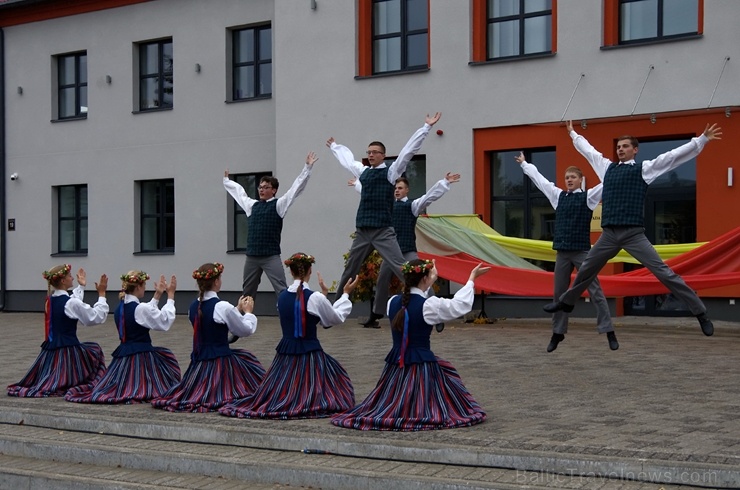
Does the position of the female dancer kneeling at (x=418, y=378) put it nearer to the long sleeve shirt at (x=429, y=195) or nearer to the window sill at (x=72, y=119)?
the long sleeve shirt at (x=429, y=195)

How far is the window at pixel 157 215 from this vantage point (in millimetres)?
23641

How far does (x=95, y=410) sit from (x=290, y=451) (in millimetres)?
2417

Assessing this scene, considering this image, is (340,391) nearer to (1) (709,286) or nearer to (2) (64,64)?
(1) (709,286)

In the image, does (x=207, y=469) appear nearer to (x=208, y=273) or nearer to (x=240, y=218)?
(x=208, y=273)

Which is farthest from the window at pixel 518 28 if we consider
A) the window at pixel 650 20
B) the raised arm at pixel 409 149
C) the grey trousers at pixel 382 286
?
the raised arm at pixel 409 149

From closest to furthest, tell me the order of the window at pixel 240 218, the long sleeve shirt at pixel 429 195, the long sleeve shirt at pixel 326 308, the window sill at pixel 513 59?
the long sleeve shirt at pixel 326 308
the long sleeve shirt at pixel 429 195
the window sill at pixel 513 59
the window at pixel 240 218

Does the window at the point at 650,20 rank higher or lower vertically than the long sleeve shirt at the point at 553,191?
higher

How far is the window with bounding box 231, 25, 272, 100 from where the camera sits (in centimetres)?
2242

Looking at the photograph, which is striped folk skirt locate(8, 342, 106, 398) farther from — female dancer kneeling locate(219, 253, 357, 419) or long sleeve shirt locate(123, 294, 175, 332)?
female dancer kneeling locate(219, 253, 357, 419)

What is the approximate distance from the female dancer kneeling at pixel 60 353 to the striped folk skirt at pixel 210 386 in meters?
1.40

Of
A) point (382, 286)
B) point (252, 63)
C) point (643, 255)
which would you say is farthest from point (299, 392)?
point (252, 63)

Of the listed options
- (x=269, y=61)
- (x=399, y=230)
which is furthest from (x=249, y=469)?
(x=269, y=61)

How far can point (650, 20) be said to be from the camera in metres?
17.6

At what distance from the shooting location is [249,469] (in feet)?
25.6
